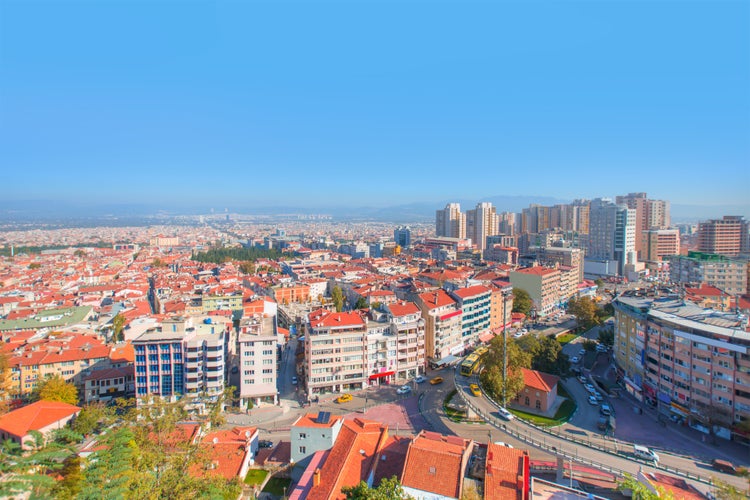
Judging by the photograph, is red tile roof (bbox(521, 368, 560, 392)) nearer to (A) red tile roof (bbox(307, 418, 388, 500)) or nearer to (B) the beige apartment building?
(A) red tile roof (bbox(307, 418, 388, 500))

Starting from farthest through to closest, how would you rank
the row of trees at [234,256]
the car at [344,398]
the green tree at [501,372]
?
the row of trees at [234,256]
the car at [344,398]
the green tree at [501,372]

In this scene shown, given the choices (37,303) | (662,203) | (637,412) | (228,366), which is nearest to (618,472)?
(637,412)

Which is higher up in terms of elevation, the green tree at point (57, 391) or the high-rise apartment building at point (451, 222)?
the high-rise apartment building at point (451, 222)

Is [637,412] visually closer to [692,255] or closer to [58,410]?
[58,410]

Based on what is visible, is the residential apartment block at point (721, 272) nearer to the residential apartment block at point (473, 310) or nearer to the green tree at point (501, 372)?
the residential apartment block at point (473, 310)

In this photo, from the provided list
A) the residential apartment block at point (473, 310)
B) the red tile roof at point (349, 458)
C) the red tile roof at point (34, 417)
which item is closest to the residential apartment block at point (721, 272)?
the residential apartment block at point (473, 310)

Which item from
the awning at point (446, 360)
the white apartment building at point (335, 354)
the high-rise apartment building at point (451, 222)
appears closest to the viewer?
the white apartment building at point (335, 354)
